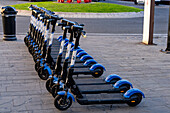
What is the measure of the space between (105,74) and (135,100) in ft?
7.47

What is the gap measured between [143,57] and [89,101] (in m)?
4.82

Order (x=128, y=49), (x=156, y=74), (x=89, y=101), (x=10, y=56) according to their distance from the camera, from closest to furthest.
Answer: (x=89, y=101)
(x=156, y=74)
(x=10, y=56)
(x=128, y=49)

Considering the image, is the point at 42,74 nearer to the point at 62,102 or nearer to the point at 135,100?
the point at 62,102

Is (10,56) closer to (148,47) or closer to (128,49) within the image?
(128,49)

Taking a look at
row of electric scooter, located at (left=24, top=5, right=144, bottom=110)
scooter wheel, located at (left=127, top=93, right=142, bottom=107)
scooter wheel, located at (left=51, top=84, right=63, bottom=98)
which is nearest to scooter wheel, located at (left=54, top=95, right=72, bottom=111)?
row of electric scooter, located at (left=24, top=5, right=144, bottom=110)

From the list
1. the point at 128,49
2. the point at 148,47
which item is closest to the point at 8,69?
the point at 128,49

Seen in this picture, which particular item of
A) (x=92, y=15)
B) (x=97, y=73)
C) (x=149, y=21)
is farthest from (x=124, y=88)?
(x=92, y=15)

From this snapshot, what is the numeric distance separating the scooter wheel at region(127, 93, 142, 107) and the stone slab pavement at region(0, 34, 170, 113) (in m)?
0.08

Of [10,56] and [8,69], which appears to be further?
[10,56]

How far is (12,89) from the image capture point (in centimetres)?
648

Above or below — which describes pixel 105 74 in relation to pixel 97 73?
A: below

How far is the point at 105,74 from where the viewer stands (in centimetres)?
779

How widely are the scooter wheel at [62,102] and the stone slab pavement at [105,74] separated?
0.31 ft

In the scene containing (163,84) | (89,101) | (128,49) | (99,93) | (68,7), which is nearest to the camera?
(89,101)
